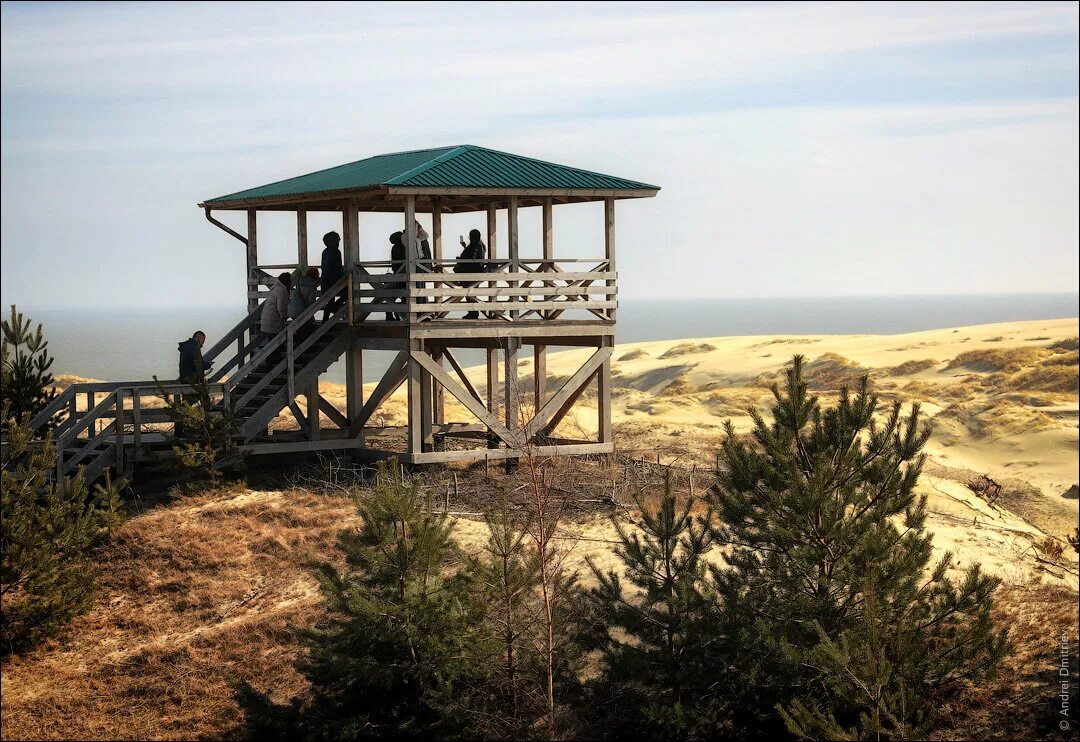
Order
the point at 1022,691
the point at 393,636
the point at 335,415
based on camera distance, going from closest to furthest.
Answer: the point at 393,636, the point at 1022,691, the point at 335,415

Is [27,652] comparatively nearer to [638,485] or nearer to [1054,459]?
[638,485]

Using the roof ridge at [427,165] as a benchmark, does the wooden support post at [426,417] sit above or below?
below

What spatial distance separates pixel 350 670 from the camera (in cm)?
1471

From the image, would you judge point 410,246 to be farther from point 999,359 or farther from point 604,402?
point 999,359

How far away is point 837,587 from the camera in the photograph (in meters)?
14.9

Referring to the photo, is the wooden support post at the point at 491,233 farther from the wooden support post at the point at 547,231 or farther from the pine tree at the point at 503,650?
the pine tree at the point at 503,650

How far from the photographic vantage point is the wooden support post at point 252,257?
2612 centimetres

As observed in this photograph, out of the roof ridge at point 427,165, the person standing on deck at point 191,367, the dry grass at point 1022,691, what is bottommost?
the dry grass at point 1022,691

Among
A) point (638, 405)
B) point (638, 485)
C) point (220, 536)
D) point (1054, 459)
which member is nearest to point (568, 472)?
point (638, 485)

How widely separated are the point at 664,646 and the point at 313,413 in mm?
11697

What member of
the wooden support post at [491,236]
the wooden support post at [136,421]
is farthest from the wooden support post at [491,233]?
the wooden support post at [136,421]

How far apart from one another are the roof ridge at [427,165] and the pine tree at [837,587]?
28.1 feet

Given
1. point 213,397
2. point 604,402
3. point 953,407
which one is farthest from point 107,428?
point 953,407

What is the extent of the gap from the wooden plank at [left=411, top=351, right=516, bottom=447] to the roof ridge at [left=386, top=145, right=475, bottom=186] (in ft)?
9.54
